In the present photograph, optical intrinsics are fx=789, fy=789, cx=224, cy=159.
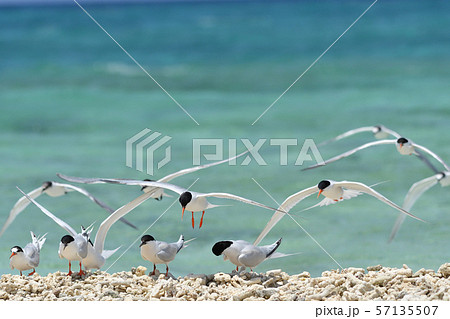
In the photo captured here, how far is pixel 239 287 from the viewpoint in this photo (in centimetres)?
550

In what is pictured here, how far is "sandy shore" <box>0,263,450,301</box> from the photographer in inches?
203

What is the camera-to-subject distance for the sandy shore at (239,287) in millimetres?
5160

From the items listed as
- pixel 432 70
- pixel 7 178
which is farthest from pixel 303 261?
pixel 432 70

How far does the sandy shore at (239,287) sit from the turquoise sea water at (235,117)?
1.32 meters

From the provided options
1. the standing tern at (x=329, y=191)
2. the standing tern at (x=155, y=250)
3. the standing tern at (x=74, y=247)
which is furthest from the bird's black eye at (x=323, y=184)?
the standing tern at (x=74, y=247)

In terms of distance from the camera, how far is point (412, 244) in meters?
7.68

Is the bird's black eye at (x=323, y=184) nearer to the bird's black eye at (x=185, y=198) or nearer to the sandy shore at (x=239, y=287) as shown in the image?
the sandy shore at (x=239, y=287)

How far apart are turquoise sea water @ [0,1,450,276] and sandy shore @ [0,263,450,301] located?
1.32 m

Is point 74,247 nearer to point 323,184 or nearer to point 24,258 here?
point 24,258

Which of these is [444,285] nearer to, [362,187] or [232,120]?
[362,187]

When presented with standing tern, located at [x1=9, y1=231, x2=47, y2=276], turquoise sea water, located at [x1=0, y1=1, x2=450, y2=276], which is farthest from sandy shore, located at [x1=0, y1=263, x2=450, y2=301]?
turquoise sea water, located at [x1=0, y1=1, x2=450, y2=276]

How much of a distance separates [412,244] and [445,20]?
24714 mm

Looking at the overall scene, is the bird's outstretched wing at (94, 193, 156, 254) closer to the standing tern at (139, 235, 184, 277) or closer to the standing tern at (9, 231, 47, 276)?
the standing tern at (139, 235, 184, 277)

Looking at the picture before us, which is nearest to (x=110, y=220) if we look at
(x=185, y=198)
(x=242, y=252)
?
(x=185, y=198)
